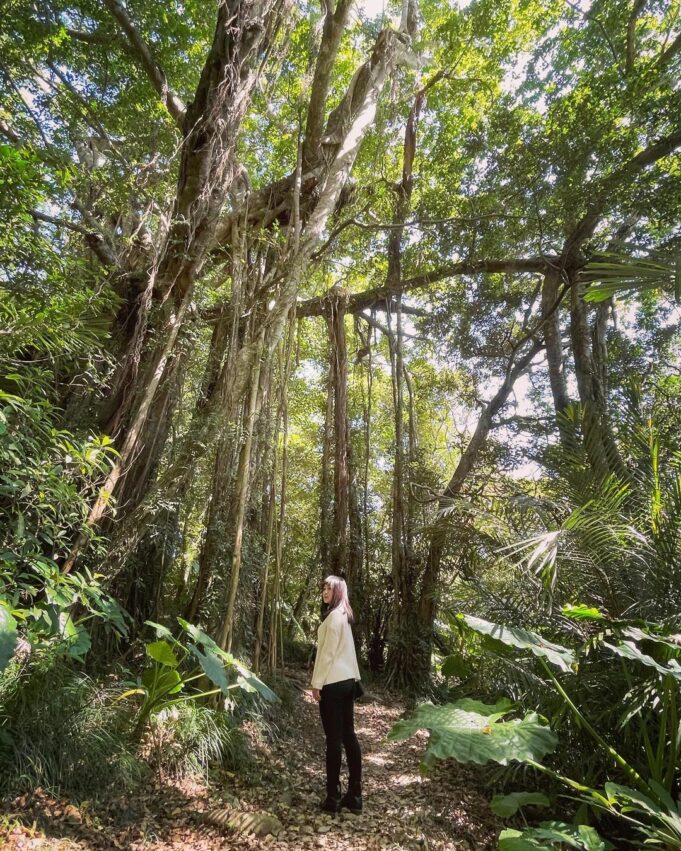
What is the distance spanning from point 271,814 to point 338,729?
0.45 m

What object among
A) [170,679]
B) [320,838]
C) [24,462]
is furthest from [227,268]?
[320,838]

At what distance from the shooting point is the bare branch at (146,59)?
389 cm

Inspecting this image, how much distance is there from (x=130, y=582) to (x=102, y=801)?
A: 1468 mm

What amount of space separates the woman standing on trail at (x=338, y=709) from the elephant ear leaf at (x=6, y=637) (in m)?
1.28

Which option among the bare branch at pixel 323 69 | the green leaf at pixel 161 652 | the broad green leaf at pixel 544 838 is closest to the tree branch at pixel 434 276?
the bare branch at pixel 323 69

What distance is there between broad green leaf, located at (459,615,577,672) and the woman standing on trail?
61cm

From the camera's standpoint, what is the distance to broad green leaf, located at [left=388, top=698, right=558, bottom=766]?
4.94ft

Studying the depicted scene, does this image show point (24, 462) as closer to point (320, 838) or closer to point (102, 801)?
point (102, 801)

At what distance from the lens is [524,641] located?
1844mm

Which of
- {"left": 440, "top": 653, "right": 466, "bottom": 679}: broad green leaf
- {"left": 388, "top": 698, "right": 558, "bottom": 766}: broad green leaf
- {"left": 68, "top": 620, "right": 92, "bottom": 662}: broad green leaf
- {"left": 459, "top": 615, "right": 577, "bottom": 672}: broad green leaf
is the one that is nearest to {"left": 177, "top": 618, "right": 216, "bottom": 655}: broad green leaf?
{"left": 68, "top": 620, "right": 92, "bottom": 662}: broad green leaf

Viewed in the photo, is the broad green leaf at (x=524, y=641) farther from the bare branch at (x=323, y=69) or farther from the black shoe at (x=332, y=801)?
the bare branch at (x=323, y=69)

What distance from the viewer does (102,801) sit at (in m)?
1.88

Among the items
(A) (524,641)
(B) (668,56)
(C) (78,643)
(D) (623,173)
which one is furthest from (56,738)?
(B) (668,56)

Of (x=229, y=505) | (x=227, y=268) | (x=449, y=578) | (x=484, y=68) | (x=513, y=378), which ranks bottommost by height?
(x=449, y=578)
